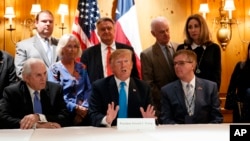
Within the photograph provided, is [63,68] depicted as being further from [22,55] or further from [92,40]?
[92,40]

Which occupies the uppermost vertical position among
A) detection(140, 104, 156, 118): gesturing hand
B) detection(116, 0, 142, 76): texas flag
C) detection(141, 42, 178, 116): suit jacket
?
detection(116, 0, 142, 76): texas flag

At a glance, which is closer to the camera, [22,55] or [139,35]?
[22,55]

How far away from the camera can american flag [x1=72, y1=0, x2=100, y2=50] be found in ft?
17.5

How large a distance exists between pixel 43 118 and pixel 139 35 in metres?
2.83

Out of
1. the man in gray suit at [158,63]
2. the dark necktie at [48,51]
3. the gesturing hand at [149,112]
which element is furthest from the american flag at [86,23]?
the gesturing hand at [149,112]

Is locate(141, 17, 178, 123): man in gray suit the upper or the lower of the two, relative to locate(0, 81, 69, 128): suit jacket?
upper

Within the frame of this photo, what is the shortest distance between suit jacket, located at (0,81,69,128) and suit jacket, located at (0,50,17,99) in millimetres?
666

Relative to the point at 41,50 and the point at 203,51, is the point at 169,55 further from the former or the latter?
the point at 41,50

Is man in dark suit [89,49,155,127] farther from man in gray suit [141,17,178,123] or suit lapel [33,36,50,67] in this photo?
suit lapel [33,36,50,67]

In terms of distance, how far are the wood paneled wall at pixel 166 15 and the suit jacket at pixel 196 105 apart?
97.3 inches

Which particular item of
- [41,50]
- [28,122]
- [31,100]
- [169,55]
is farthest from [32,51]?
[28,122]

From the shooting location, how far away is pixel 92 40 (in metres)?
5.32

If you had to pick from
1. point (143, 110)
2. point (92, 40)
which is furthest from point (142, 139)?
point (92, 40)

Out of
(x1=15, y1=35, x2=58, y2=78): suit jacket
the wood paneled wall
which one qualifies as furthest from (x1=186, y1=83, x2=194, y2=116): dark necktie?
the wood paneled wall
